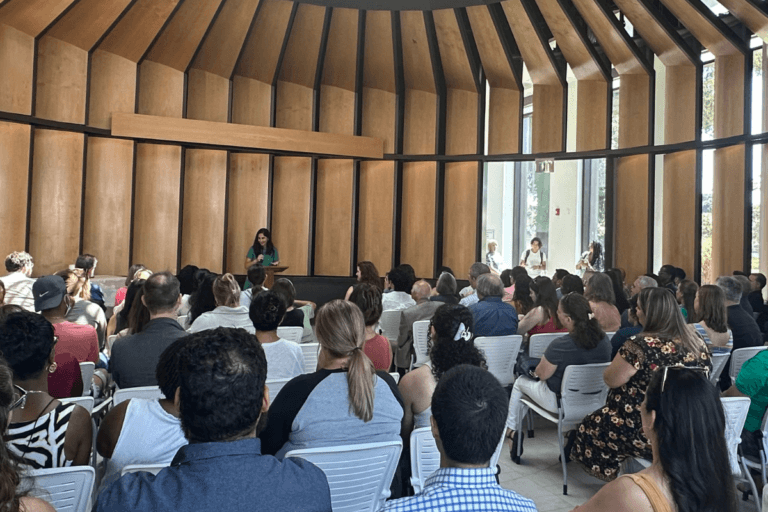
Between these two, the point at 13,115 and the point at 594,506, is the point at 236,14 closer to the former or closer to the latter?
the point at 13,115

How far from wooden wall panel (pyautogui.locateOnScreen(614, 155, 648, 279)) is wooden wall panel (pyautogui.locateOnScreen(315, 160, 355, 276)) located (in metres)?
4.28

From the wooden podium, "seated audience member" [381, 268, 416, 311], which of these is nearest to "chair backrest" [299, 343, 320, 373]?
"seated audience member" [381, 268, 416, 311]

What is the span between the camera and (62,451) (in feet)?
7.01

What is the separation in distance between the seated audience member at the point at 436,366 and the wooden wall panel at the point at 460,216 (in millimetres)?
8153

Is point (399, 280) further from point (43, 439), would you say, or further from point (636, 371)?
point (43, 439)

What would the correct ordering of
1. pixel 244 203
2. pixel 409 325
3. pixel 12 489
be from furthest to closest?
pixel 244 203, pixel 409 325, pixel 12 489

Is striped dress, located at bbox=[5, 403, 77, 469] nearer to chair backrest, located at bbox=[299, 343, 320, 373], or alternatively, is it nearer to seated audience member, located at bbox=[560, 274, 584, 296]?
chair backrest, located at bbox=[299, 343, 320, 373]

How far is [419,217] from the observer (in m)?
11.4

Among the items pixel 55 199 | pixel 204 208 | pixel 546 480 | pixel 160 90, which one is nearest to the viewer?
pixel 546 480

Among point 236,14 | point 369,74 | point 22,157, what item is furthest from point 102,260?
point 369,74

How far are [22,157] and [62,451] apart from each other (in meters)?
7.42

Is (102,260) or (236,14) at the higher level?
(236,14)

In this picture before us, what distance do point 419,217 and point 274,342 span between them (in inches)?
318

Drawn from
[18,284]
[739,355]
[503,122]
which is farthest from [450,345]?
[503,122]
